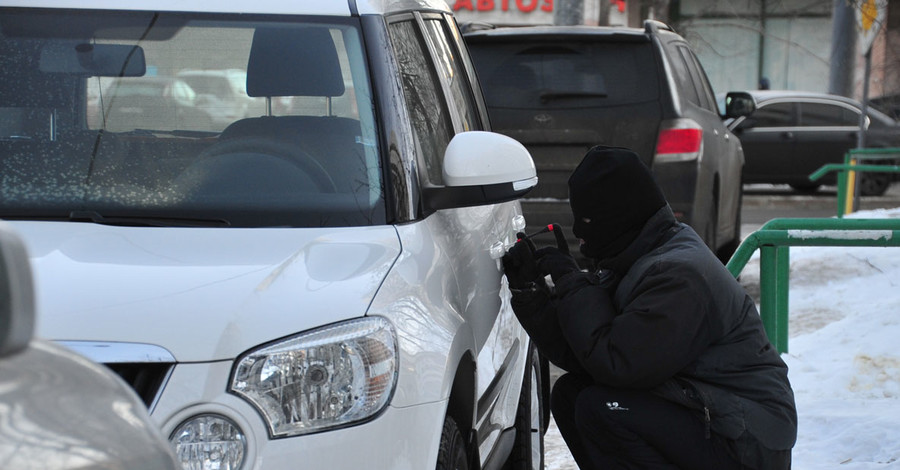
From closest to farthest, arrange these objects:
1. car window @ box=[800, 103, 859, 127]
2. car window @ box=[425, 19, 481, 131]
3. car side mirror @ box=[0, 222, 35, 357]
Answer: car side mirror @ box=[0, 222, 35, 357], car window @ box=[425, 19, 481, 131], car window @ box=[800, 103, 859, 127]

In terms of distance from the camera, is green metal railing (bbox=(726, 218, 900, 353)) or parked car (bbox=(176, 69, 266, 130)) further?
green metal railing (bbox=(726, 218, 900, 353))

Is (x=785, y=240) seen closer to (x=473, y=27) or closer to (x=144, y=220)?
(x=144, y=220)

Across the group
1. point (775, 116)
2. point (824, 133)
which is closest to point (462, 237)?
point (775, 116)

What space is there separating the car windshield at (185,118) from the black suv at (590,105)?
4.89 m

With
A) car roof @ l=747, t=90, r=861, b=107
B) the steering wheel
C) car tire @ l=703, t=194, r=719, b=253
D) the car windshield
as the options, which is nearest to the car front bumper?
the car windshield

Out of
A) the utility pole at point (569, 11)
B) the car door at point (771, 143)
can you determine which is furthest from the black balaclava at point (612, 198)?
the car door at point (771, 143)

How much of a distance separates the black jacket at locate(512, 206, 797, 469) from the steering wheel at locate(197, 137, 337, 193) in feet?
2.75

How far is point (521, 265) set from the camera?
12.1 ft

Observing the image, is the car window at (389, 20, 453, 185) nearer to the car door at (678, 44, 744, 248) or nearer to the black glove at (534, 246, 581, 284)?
the black glove at (534, 246, 581, 284)

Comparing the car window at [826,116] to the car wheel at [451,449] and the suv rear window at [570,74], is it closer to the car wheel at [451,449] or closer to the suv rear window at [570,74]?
the suv rear window at [570,74]

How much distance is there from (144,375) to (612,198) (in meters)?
1.56

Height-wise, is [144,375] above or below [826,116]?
above

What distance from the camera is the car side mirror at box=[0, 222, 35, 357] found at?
1284mm

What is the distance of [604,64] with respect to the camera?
320 inches
